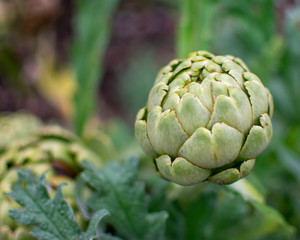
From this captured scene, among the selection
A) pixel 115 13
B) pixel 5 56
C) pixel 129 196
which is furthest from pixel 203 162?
pixel 115 13

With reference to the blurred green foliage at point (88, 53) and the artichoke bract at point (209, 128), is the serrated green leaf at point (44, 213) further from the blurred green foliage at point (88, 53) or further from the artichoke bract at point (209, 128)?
the blurred green foliage at point (88, 53)

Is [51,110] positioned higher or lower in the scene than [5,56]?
lower

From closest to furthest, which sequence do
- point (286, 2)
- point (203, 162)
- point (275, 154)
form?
point (203, 162)
point (275, 154)
point (286, 2)

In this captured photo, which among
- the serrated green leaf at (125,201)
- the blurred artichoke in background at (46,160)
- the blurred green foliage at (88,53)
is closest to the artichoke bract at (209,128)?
the serrated green leaf at (125,201)

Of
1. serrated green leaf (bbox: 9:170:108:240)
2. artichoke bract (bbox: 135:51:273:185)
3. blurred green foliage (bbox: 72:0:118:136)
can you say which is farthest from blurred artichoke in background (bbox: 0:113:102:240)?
artichoke bract (bbox: 135:51:273:185)

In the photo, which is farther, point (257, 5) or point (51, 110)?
point (51, 110)

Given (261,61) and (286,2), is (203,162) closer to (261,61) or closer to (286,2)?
(261,61)

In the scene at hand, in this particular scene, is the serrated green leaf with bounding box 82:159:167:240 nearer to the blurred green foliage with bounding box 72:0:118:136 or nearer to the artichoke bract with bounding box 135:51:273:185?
the artichoke bract with bounding box 135:51:273:185
